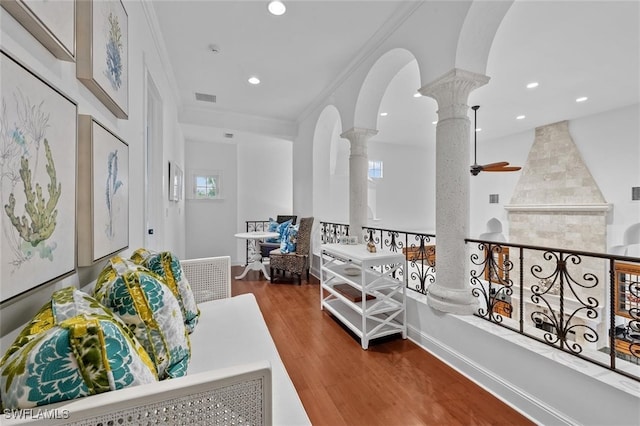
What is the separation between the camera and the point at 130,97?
5.79 feet

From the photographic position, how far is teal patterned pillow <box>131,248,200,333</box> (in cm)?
139

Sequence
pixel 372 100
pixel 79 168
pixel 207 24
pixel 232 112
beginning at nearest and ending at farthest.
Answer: pixel 79 168 → pixel 207 24 → pixel 372 100 → pixel 232 112

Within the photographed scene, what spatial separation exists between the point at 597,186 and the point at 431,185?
3.69m

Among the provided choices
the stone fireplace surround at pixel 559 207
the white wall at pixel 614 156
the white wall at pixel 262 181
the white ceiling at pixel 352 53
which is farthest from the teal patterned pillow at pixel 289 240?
the white wall at pixel 614 156

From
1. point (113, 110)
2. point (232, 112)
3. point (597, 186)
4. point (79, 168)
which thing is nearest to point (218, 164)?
point (232, 112)

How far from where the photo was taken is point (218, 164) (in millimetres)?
5820

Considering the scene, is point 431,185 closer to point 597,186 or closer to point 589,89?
point 597,186

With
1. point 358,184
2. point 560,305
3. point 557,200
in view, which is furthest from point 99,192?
point 557,200

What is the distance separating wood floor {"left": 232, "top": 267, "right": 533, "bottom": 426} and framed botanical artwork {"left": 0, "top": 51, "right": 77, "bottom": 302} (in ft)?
4.93

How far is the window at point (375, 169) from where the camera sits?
748cm

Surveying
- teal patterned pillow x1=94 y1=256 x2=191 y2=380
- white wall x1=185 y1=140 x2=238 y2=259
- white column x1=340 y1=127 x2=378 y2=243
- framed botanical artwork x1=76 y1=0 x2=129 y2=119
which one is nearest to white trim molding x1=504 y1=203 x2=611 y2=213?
white column x1=340 y1=127 x2=378 y2=243

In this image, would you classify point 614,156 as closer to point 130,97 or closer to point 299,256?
point 299,256

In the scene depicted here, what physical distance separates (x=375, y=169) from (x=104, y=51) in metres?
6.81

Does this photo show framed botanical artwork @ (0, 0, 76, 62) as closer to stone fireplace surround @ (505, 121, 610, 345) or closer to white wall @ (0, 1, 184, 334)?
white wall @ (0, 1, 184, 334)
